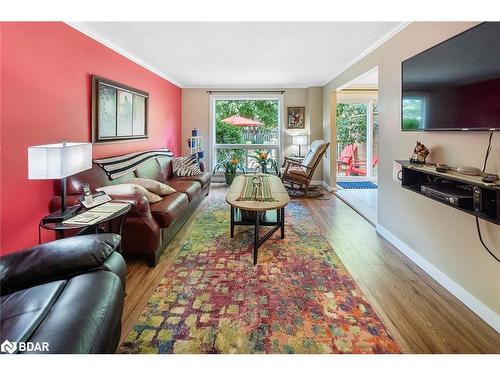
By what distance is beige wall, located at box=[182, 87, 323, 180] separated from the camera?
22.4 ft

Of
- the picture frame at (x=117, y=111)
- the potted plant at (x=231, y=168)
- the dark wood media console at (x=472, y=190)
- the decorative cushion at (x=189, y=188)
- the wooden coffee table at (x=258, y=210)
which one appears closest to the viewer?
the dark wood media console at (x=472, y=190)

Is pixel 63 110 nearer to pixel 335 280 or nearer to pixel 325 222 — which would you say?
pixel 335 280

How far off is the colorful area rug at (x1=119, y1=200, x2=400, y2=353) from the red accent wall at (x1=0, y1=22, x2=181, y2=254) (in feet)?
3.90

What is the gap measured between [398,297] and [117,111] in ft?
12.1

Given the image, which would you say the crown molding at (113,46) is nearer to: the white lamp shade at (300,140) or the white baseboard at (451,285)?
the white lamp shade at (300,140)

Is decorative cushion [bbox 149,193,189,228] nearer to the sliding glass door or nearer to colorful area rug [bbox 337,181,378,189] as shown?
colorful area rug [bbox 337,181,378,189]

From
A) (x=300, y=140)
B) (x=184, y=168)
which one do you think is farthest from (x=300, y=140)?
(x=184, y=168)

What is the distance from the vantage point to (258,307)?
2.09m

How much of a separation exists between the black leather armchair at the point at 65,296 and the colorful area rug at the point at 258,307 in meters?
0.49

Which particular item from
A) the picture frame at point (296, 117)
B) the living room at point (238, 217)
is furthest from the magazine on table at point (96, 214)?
the picture frame at point (296, 117)

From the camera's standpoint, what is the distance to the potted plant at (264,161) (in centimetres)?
676

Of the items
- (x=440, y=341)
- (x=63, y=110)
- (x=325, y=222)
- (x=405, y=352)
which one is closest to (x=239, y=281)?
(x=405, y=352)
